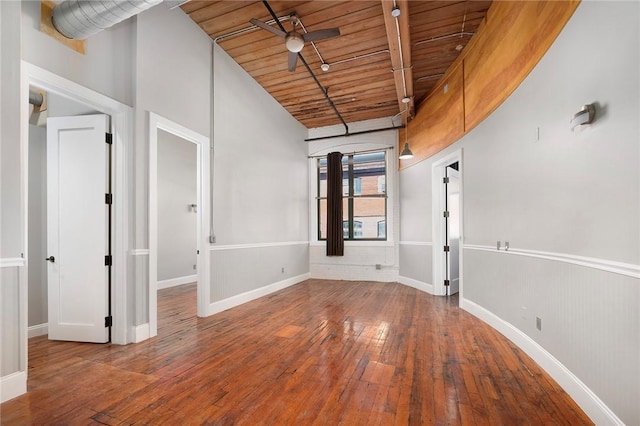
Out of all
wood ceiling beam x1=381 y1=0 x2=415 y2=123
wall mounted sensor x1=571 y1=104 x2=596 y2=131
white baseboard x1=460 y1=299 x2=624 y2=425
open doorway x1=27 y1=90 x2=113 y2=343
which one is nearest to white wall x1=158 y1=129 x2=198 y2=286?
open doorway x1=27 y1=90 x2=113 y2=343

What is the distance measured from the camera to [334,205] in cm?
727

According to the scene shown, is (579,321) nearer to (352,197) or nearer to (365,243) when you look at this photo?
(365,243)

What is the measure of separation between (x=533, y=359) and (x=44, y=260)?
18.0ft

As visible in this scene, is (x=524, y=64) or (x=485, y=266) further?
(x=485, y=266)

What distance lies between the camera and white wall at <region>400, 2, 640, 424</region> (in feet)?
5.49

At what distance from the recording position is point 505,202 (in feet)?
10.9

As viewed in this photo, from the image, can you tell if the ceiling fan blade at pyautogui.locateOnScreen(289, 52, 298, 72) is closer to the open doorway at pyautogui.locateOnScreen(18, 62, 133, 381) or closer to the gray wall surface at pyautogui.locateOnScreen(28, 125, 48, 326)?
the open doorway at pyautogui.locateOnScreen(18, 62, 133, 381)

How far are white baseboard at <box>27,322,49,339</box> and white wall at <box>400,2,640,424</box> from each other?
207 inches

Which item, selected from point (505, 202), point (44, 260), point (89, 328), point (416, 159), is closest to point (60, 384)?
point (89, 328)

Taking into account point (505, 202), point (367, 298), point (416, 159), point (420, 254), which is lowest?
point (367, 298)

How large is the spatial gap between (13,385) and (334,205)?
5.91 m

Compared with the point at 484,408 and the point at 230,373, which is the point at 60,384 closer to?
the point at 230,373

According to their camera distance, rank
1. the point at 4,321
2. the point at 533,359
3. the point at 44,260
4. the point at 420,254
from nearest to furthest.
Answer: the point at 4,321, the point at 533,359, the point at 44,260, the point at 420,254

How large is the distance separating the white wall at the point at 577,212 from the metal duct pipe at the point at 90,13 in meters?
3.24
